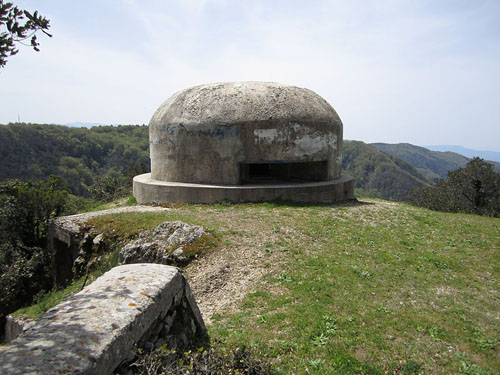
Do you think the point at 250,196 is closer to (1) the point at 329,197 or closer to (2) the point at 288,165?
(1) the point at 329,197

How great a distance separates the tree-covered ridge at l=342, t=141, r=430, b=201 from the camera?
296ft

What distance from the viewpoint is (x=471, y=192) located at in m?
21.6

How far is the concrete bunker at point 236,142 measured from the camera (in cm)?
1042

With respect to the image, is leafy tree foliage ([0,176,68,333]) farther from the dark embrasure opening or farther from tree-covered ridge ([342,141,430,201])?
tree-covered ridge ([342,141,430,201])

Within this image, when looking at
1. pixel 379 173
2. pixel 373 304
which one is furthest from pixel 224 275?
pixel 379 173

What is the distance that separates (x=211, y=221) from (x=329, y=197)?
4825mm

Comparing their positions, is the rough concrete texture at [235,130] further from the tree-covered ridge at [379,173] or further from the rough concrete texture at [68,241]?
the tree-covered ridge at [379,173]

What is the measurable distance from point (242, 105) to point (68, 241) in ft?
20.6

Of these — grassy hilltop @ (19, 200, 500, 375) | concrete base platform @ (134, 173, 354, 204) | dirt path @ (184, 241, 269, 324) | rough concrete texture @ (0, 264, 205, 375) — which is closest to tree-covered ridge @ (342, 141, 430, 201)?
concrete base platform @ (134, 173, 354, 204)

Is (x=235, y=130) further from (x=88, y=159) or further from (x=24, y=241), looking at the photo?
(x=88, y=159)

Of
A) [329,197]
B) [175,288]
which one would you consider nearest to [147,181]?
[329,197]

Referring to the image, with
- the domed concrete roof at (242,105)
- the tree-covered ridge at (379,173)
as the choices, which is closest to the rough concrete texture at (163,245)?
the domed concrete roof at (242,105)

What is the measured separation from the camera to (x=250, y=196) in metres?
10.2

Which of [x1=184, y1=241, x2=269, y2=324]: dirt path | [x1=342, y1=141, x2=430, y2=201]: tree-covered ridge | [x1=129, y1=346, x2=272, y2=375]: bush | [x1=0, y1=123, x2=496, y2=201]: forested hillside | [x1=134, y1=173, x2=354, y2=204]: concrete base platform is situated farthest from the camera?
[x1=342, y1=141, x2=430, y2=201]: tree-covered ridge
